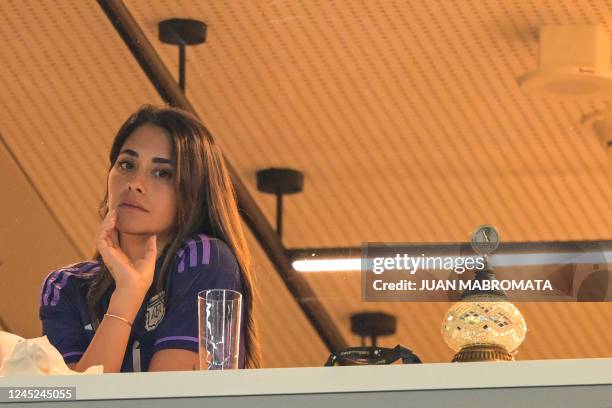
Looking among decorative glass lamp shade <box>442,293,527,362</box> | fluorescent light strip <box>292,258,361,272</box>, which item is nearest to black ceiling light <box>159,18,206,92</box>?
fluorescent light strip <box>292,258,361,272</box>

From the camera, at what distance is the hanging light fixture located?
2018mm

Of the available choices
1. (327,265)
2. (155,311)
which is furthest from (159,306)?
(327,265)

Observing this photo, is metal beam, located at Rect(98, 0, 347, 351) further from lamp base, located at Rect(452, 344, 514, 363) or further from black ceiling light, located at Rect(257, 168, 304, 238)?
lamp base, located at Rect(452, 344, 514, 363)

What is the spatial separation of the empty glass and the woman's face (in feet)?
1.66

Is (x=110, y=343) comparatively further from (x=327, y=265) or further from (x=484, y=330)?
(x=327, y=265)

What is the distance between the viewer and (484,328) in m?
2.04

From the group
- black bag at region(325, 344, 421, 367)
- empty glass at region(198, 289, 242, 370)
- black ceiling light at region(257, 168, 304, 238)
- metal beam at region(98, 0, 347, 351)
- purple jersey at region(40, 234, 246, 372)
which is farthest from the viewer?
black ceiling light at region(257, 168, 304, 238)

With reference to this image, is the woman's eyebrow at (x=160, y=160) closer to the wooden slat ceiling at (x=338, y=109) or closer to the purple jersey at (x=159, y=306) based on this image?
the purple jersey at (x=159, y=306)

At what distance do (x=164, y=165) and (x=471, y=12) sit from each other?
3.76 feet

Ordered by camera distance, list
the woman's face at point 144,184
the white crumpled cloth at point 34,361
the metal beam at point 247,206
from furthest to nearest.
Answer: the metal beam at point 247,206, the woman's face at point 144,184, the white crumpled cloth at point 34,361

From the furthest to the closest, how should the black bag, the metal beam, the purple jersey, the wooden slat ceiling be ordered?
the wooden slat ceiling → the metal beam → the purple jersey → the black bag

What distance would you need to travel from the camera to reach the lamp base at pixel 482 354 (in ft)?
6.57

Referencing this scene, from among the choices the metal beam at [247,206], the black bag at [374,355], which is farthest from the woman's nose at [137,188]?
the metal beam at [247,206]

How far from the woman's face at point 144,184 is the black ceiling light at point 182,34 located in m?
0.95
